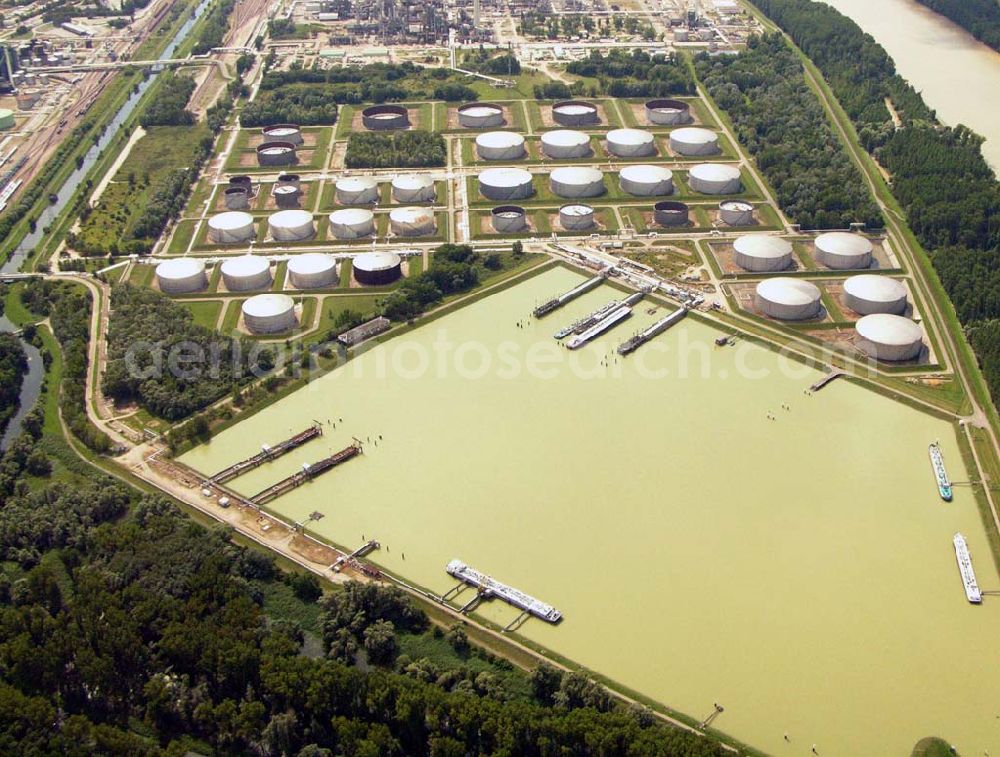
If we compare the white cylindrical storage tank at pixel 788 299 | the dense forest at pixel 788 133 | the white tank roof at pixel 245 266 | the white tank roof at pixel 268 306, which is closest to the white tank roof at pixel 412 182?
the white tank roof at pixel 245 266

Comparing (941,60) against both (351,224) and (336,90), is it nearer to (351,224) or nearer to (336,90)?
(336,90)

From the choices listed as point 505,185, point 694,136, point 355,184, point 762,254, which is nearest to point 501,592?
point 762,254

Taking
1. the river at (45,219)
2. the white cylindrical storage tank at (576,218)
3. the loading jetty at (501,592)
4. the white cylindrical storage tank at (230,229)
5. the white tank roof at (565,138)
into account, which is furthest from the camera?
the white tank roof at (565,138)

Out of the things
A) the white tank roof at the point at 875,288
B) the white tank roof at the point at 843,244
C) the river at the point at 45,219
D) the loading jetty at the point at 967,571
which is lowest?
the river at the point at 45,219

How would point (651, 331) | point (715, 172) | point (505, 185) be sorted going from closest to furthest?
point (651, 331)
point (505, 185)
point (715, 172)

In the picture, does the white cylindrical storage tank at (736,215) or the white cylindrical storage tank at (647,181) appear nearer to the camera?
the white cylindrical storage tank at (736,215)

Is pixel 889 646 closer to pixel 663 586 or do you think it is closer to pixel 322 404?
pixel 663 586

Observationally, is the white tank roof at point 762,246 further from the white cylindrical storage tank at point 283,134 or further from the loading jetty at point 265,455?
the white cylindrical storage tank at point 283,134

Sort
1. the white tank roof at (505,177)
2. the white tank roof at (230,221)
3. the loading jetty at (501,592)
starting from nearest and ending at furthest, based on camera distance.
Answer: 1. the loading jetty at (501,592)
2. the white tank roof at (230,221)
3. the white tank roof at (505,177)
